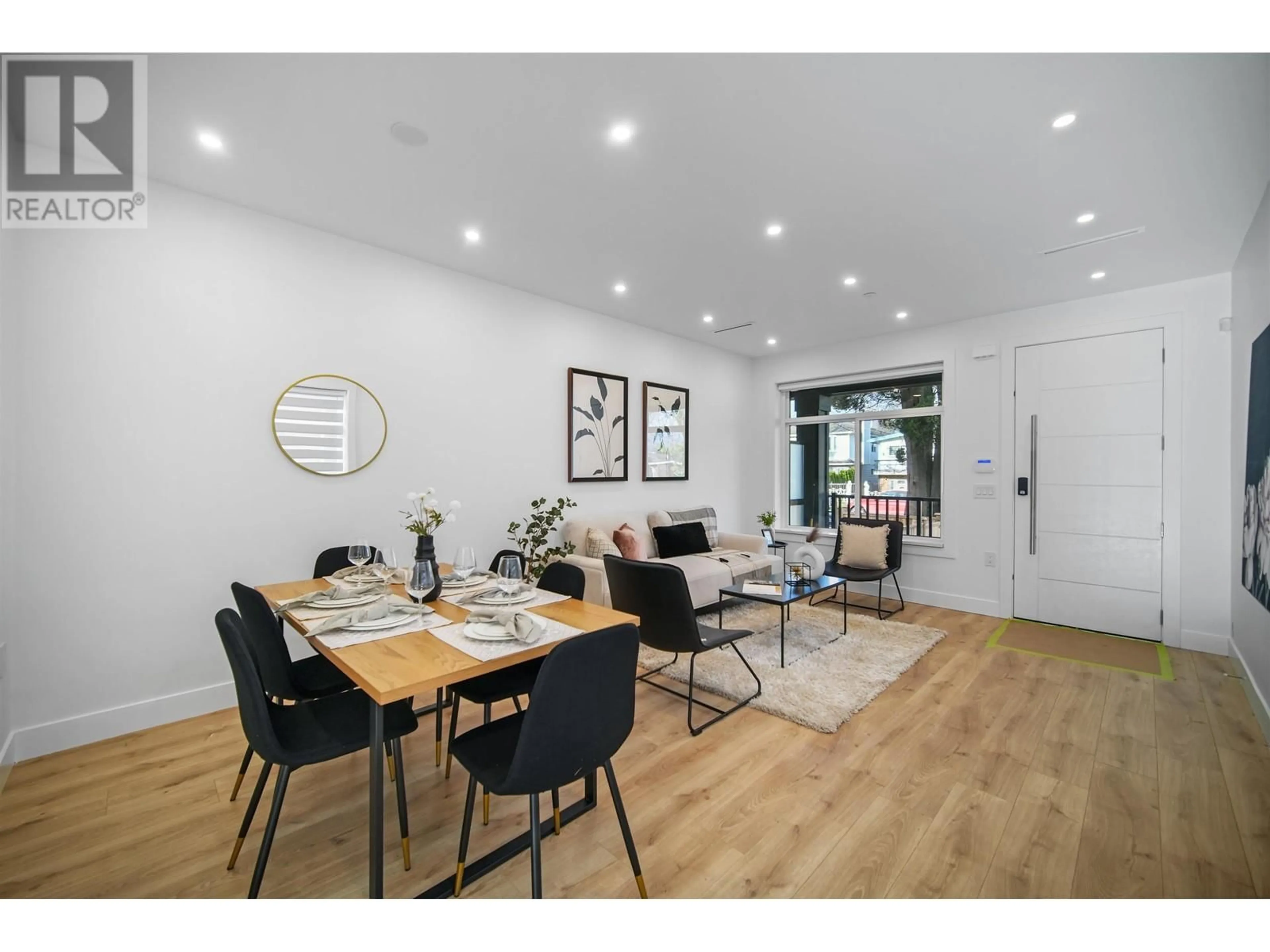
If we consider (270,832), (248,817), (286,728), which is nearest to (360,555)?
(286,728)

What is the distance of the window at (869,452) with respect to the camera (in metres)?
5.26

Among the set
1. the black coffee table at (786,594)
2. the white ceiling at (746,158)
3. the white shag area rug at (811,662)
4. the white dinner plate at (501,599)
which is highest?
the white ceiling at (746,158)

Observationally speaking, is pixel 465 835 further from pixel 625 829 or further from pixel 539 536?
pixel 539 536

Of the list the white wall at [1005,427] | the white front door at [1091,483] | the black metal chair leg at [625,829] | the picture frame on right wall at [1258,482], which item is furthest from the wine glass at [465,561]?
the white front door at [1091,483]

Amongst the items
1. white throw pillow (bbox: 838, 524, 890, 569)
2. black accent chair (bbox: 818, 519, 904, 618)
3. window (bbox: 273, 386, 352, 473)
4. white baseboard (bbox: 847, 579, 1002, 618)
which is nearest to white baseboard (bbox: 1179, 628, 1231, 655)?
white baseboard (bbox: 847, 579, 1002, 618)

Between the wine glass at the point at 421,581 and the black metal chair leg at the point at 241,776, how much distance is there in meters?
0.72

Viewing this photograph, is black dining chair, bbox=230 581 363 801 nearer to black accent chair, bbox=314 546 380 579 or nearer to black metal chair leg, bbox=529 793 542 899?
black accent chair, bbox=314 546 380 579

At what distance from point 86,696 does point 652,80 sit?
146 inches

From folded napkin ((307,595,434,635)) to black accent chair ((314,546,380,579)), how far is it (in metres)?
0.88

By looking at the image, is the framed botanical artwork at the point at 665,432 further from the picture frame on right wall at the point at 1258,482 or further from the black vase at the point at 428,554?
the picture frame on right wall at the point at 1258,482

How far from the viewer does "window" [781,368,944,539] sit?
526 cm

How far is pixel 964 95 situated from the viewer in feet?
6.47

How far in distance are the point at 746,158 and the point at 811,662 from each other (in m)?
3.01
